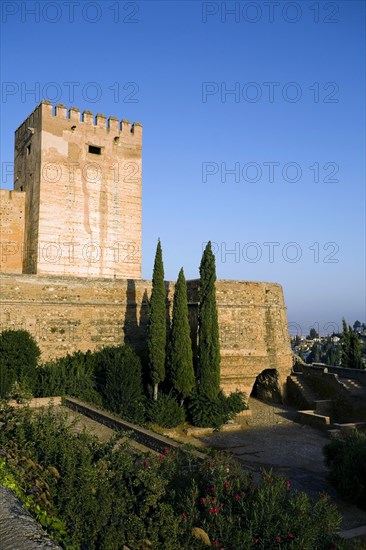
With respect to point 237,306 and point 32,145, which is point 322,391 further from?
point 32,145

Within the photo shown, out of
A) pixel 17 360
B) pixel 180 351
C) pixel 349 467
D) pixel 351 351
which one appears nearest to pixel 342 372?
pixel 351 351

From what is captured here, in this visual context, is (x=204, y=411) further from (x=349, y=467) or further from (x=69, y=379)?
(x=349, y=467)

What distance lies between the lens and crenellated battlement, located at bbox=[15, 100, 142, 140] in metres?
22.1

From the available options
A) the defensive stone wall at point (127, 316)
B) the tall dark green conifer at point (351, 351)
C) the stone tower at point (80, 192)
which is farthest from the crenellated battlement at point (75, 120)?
the tall dark green conifer at point (351, 351)

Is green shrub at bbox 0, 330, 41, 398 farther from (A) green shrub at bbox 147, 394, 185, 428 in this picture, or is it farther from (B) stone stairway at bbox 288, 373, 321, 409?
(B) stone stairway at bbox 288, 373, 321, 409

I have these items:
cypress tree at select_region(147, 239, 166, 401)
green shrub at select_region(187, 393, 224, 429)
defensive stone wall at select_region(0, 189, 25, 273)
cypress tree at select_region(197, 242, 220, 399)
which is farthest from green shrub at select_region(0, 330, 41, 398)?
defensive stone wall at select_region(0, 189, 25, 273)

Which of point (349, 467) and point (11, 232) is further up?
point (11, 232)

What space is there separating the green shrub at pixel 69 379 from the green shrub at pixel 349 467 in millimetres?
7656

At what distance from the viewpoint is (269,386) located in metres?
22.2

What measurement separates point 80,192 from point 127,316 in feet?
22.3

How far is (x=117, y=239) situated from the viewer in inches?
929

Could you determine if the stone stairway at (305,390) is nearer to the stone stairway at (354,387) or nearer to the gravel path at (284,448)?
the gravel path at (284,448)

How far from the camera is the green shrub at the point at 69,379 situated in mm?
15273

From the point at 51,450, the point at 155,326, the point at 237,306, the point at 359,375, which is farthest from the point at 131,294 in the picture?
the point at 51,450
